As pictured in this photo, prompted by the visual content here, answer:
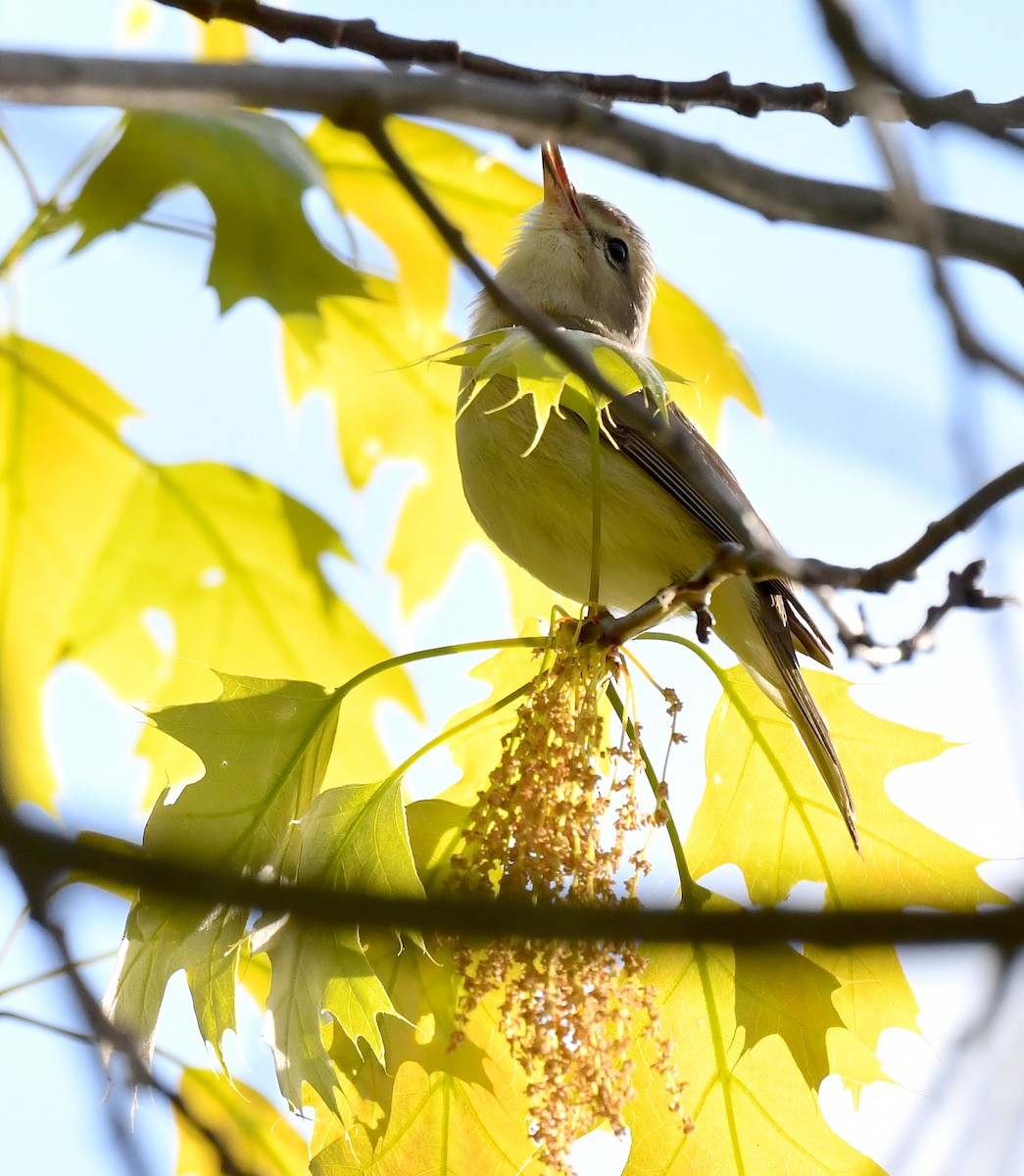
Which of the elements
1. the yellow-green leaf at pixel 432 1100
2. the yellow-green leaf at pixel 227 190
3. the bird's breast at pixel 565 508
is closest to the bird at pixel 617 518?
the bird's breast at pixel 565 508

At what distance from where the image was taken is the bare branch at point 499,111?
3.21 feet

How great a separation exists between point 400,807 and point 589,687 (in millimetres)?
318

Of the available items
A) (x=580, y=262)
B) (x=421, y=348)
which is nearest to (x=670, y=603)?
(x=421, y=348)

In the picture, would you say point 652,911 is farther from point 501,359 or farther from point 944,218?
point 501,359

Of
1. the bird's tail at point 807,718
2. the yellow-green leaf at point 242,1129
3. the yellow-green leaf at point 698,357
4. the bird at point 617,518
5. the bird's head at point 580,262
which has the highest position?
the bird's head at point 580,262

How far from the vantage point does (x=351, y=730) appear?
288cm

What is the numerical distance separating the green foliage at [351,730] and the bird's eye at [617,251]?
787 mm

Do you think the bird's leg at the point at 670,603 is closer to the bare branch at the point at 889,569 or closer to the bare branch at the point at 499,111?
the bare branch at the point at 889,569

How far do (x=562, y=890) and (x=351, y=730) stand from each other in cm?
115

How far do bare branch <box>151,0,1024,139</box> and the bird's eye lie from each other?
6.24 feet

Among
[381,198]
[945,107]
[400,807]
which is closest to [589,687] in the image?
[400,807]

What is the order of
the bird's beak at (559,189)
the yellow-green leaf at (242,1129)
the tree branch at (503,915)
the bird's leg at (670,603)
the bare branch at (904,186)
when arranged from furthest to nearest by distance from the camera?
the bird's beak at (559,189)
the yellow-green leaf at (242,1129)
the bird's leg at (670,603)
the bare branch at (904,186)
the tree branch at (503,915)

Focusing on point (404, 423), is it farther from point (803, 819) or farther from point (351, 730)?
point (803, 819)

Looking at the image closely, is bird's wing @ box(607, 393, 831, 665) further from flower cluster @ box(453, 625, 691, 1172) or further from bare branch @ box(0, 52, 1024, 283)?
bare branch @ box(0, 52, 1024, 283)
